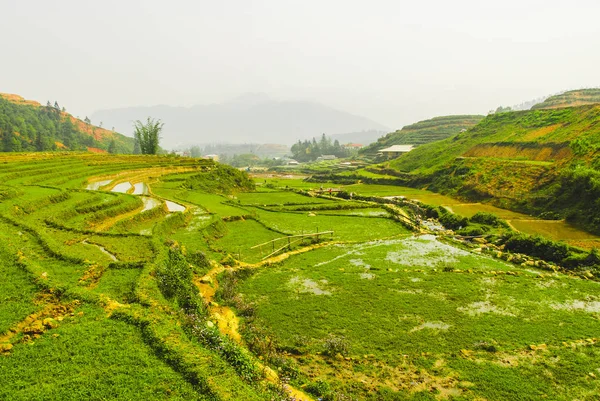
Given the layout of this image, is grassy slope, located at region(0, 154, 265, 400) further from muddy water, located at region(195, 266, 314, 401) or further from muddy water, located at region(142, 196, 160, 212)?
muddy water, located at region(142, 196, 160, 212)

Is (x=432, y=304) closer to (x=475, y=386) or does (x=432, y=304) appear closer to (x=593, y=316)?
(x=475, y=386)

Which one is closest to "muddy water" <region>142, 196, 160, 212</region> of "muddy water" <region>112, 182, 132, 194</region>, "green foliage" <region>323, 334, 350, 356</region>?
"muddy water" <region>112, 182, 132, 194</region>

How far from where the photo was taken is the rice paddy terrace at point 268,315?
8.78 meters

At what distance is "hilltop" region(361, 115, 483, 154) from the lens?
136 m

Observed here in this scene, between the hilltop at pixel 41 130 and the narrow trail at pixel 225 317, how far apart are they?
10213cm

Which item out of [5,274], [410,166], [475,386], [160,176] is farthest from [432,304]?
[410,166]

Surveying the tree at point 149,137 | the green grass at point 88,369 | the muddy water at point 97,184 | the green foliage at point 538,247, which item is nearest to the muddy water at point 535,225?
the green foliage at point 538,247

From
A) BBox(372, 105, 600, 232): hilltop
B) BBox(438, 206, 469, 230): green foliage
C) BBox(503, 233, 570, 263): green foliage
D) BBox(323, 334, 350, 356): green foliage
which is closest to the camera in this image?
BBox(323, 334, 350, 356): green foliage

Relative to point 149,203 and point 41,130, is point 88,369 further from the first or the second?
point 41,130

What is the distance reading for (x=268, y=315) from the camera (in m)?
15.0

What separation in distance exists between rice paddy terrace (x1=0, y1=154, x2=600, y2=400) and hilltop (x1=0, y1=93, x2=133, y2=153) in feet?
309

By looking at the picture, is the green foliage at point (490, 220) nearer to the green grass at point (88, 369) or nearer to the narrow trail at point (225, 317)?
the narrow trail at point (225, 317)

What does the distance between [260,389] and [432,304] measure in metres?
10.3

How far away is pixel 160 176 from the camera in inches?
2056
